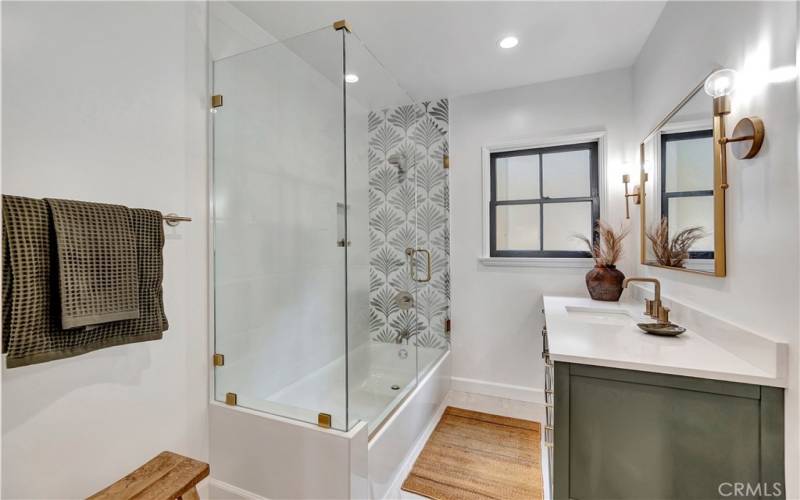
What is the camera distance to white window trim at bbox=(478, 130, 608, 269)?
266cm

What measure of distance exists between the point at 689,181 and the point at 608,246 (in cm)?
83

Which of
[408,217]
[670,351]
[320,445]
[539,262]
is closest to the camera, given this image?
[670,351]

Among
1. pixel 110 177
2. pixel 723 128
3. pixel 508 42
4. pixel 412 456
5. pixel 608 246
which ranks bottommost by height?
pixel 412 456

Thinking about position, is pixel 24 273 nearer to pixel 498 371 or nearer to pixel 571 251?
pixel 498 371

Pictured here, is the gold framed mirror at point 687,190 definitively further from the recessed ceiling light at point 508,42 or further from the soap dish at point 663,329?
the recessed ceiling light at point 508,42

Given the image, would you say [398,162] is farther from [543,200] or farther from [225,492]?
[225,492]

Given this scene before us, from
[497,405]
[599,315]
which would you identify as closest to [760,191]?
[599,315]

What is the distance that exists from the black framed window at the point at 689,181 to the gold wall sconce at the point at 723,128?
68 millimetres

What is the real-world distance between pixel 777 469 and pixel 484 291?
6.14ft

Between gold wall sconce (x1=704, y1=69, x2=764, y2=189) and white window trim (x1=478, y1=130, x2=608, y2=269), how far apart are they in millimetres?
1158

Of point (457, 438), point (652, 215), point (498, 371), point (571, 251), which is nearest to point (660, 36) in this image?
point (652, 215)

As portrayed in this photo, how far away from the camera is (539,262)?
9.14ft

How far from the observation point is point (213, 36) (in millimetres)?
1896

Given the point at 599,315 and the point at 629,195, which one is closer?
the point at 599,315
